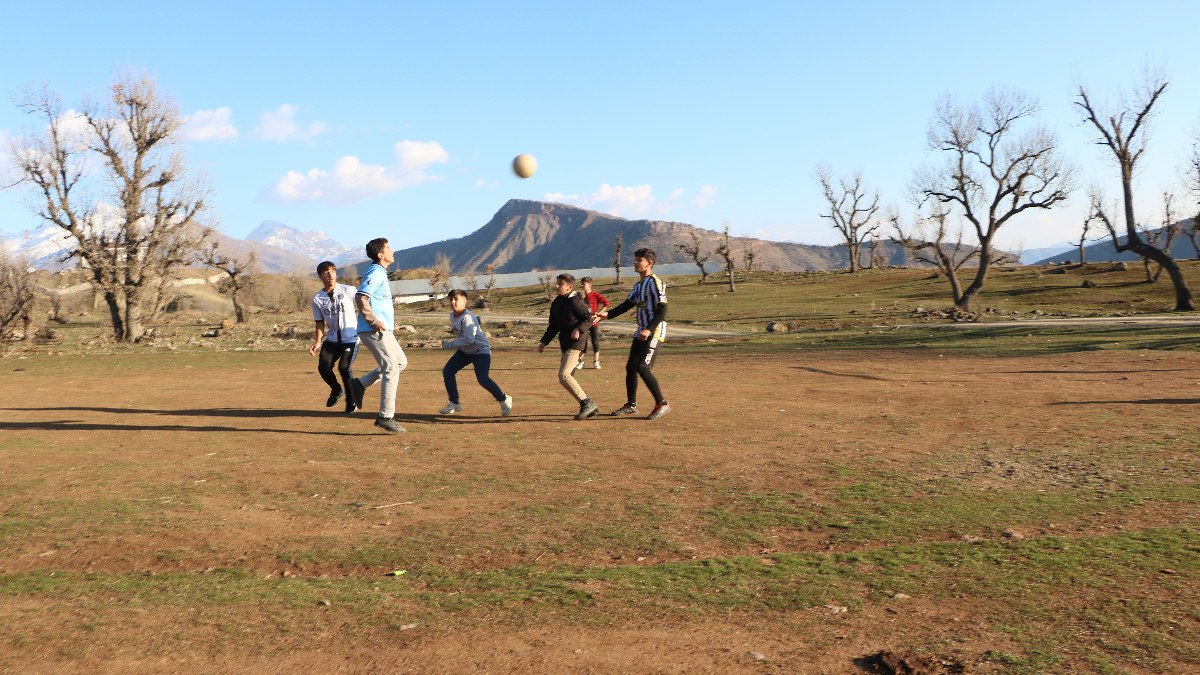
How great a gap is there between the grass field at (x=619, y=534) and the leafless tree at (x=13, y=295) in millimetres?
20179

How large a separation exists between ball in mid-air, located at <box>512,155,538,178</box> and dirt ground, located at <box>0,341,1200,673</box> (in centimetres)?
522

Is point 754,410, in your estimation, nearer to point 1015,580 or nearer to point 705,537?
point 705,537

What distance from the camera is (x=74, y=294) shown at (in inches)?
2564

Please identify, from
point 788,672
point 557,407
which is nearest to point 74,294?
point 557,407

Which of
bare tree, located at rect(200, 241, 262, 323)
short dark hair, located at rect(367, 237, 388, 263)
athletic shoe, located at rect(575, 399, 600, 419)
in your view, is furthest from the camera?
bare tree, located at rect(200, 241, 262, 323)

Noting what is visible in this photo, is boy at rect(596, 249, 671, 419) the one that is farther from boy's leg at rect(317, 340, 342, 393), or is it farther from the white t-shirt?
boy's leg at rect(317, 340, 342, 393)

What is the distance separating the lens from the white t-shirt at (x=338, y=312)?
1203 centimetres

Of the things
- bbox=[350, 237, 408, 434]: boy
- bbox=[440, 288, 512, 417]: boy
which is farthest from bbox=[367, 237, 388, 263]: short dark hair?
bbox=[440, 288, 512, 417]: boy

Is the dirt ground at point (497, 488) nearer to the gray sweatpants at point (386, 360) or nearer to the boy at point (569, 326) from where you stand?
the gray sweatpants at point (386, 360)

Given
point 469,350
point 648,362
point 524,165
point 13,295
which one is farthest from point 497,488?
point 13,295

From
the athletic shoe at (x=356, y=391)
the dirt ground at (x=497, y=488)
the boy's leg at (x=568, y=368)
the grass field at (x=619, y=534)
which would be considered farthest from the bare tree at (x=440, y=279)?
the boy's leg at (x=568, y=368)

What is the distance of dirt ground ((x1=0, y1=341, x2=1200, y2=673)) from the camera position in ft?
14.5

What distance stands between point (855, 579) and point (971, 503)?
2.16 m

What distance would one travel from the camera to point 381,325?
10.5 metres
